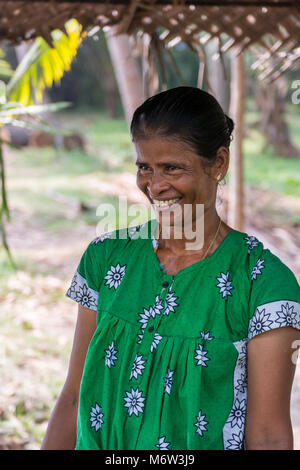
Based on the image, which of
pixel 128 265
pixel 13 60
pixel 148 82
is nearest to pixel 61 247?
pixel 148 82

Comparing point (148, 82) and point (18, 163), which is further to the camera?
point (18, 163)

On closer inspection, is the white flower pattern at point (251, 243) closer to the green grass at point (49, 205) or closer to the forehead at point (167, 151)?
the forehead at point (167, 151)

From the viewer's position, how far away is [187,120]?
65.3 inches

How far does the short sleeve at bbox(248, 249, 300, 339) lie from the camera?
153 centimetres

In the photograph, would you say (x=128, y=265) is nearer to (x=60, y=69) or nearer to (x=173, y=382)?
(x=173, y=382)

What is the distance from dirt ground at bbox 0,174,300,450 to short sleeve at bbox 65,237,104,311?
1.64ft

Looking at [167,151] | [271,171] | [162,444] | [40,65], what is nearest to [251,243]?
[167,151]

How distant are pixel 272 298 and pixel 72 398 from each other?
701 mm

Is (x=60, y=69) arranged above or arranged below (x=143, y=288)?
above

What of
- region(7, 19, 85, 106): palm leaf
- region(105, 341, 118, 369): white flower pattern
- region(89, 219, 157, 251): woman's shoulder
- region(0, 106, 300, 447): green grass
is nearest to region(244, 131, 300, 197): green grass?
region(0, 106, 300, 447): green grass

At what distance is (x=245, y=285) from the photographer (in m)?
1.63

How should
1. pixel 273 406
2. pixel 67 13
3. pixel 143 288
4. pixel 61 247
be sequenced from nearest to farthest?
pixel 273 406
pixel 143 288
pixel 67 13
pixel 61 247

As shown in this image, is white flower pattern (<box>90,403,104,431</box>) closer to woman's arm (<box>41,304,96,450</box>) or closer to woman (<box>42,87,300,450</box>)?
woman (<box>42,87,300,450</box>)
